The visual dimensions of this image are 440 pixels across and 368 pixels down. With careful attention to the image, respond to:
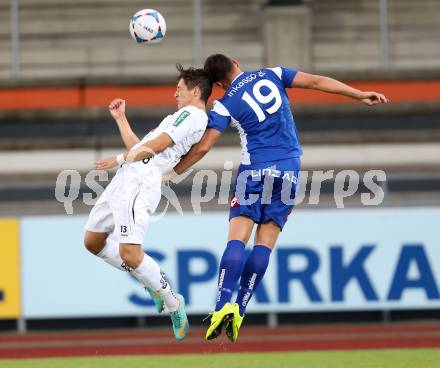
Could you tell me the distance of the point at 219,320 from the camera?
29.6 ft

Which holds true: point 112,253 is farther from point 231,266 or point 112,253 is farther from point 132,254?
point 231,266

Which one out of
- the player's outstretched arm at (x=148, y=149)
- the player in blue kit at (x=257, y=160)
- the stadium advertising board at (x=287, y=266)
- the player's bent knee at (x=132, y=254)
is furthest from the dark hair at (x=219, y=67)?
the stadium advertising board at (x=287, y=266)

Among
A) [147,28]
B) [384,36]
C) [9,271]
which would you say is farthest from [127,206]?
[384,36]

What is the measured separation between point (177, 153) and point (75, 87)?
315 inches

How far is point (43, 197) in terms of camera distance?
1508cm

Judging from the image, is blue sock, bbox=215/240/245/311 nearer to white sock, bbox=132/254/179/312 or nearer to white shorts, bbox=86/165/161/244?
white sock, bbox=132/254/179/312

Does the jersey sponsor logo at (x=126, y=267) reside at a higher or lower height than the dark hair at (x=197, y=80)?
lower

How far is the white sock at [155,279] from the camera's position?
945cm

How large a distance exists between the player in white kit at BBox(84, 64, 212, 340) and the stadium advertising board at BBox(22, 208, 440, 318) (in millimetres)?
4138

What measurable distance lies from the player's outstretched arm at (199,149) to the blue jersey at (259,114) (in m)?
0.06

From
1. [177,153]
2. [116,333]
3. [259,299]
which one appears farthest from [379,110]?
[177,153]

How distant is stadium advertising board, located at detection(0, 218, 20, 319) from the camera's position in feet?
45.8

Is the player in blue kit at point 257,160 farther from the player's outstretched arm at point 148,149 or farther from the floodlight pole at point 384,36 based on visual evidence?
the floodlight pole at point 384,36

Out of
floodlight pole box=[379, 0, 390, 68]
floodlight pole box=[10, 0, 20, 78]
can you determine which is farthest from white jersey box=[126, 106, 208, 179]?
floodlight pole box=[379, 0, 390, 68]
